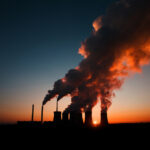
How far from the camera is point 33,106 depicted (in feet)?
136

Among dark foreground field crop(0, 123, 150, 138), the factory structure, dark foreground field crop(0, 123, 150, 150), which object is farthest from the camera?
the factory structure

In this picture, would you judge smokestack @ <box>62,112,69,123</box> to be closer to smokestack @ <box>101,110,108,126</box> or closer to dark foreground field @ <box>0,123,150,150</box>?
smokestack @ <box>101,110,108,126</box>

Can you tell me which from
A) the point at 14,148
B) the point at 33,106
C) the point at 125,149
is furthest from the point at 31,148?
the point at 33,106

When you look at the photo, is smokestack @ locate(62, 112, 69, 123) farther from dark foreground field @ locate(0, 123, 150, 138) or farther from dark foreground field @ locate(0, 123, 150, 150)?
dark foreground field @ locate(0, 123, 150, 150)

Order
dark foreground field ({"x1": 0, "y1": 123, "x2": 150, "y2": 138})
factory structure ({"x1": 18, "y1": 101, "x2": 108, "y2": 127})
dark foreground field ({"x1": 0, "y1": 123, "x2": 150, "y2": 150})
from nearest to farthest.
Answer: dark foreground field ({"x1": 0, "y1": 123, "x2": 150, "y2": 150}) < dark foreground field ({"x1": 0, "y1": 123, "x2": 150, "y2": 138}) < factory structure ({"x1": 18, "y1": 101, "x2": 108, "y2": 127})

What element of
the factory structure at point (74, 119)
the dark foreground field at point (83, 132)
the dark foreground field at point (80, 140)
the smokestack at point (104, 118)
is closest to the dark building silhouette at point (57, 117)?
the factory structure at point (74, 119)

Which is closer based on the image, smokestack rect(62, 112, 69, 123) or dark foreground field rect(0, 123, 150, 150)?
dark foreground field rect(0, 123, 150, 150)

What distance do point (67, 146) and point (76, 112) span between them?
70.3ft

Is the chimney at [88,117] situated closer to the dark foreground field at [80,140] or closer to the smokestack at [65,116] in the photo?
the smokestack at [65,116]

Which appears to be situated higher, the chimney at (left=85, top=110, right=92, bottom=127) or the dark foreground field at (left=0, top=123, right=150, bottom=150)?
the chimney at (left=85, top=110, right=92, bottom=127)

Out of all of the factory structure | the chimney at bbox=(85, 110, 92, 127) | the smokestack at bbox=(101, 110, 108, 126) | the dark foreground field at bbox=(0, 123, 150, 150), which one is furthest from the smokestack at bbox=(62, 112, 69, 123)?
the dark foreground field at bbox=(0, 123, 150, 150)

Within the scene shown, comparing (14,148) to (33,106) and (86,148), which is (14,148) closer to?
(86,148)

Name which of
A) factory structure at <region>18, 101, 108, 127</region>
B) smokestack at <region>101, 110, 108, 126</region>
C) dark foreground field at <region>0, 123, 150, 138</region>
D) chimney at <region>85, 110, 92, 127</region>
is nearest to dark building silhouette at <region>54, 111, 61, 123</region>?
factory structure at <region>18, 101, 108, 127</region>

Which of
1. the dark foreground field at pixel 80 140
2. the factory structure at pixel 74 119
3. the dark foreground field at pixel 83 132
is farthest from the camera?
the factory structure at pixel 74 119
